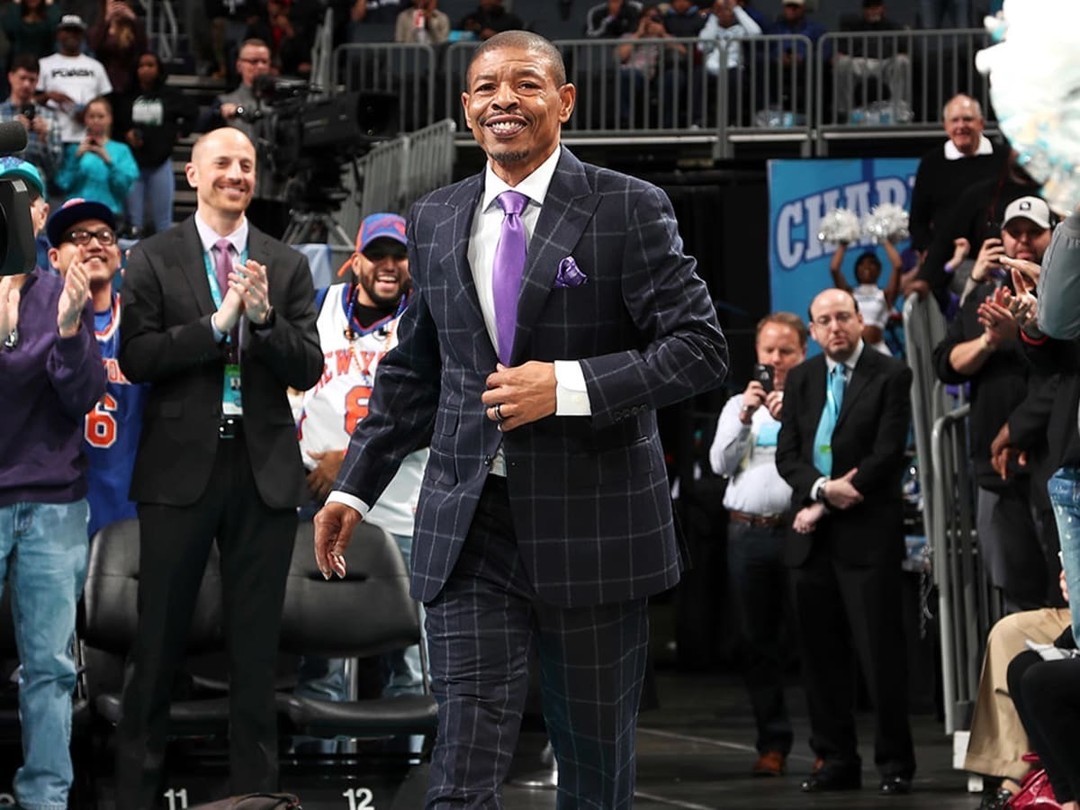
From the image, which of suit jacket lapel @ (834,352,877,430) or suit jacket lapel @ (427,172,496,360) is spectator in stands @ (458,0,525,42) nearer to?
suit jacket lapel @ (834,352,877,430)

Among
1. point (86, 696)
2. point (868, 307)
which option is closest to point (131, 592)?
point (86, 696)

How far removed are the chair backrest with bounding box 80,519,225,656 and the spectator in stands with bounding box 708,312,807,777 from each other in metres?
2.53

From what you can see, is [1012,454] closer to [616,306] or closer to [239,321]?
[239,321]

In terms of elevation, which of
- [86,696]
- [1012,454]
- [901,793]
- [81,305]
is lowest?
[901,793]

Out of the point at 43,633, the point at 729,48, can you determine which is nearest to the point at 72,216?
the point at 43,633

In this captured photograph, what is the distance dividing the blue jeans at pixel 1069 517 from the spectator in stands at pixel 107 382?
10.1ft

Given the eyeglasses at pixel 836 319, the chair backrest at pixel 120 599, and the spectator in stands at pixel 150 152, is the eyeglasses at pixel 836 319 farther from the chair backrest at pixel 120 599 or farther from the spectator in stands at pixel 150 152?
the spectator in stands at pixel 150 152

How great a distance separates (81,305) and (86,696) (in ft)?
4.36

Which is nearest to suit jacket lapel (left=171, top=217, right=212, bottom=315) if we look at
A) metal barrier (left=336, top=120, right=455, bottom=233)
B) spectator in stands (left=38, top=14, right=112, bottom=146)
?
metal barrier (left=336, top=120, right=455, bottom=233)

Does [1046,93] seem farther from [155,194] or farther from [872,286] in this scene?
[155,194]

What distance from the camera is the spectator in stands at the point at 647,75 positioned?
1506 cm

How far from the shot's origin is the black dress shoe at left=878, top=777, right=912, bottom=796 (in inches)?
292

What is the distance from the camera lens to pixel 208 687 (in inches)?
257

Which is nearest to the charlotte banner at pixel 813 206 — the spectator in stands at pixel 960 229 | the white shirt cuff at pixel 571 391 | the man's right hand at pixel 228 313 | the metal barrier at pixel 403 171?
the metal barrier at pixel 403 171
